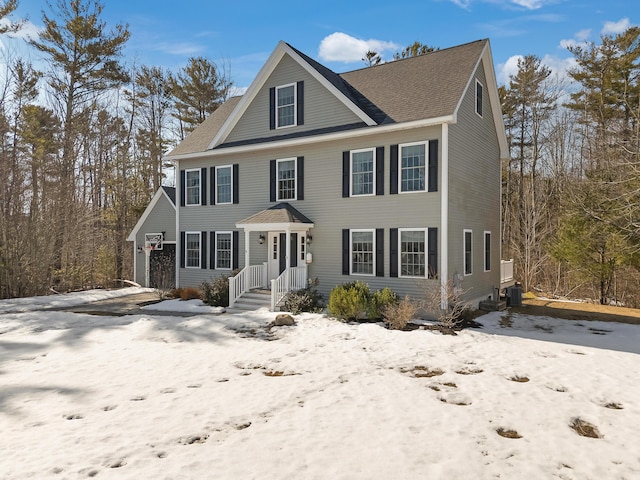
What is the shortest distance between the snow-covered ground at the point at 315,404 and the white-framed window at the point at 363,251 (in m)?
3.09

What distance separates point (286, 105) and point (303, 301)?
711 centimetres

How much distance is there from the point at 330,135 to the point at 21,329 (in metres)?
10.2

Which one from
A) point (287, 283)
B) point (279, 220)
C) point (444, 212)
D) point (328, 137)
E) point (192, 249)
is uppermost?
point (328, 137)

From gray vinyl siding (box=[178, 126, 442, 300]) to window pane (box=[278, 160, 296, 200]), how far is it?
1.04 feet

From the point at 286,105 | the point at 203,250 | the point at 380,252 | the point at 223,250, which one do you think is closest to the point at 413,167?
the point at 380,252

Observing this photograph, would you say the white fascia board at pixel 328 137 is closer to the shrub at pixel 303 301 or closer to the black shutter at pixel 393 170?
the black shutter at pixel 393 170

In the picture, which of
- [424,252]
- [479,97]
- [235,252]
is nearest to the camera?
[424,252]

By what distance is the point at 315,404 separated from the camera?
5.79m

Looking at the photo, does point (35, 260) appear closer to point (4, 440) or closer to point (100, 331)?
point (100, 331)

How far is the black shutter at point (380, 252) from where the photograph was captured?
12820mm

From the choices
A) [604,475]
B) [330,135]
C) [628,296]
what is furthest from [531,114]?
[604,475]

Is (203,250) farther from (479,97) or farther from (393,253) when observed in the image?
(479,97)

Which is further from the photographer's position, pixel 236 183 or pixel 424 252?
pixel 236 183

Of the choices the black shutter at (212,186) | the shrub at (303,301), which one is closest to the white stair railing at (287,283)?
the shrub at (303,301)
